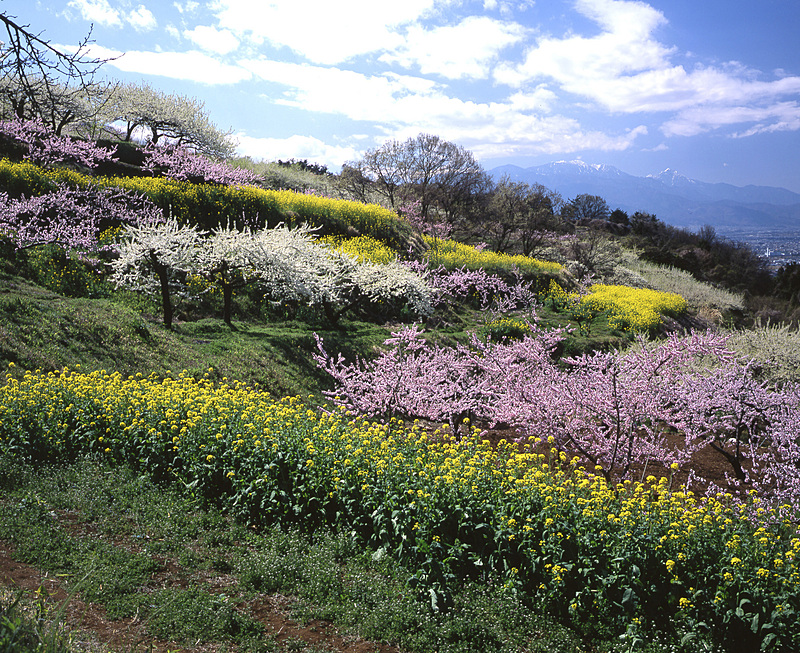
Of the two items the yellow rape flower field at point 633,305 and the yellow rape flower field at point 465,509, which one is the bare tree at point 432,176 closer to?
the yellow rape flower field at point 633,305

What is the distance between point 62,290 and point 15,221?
4.08m

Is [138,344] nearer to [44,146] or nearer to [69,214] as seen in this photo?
[69,214]

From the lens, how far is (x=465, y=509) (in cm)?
547

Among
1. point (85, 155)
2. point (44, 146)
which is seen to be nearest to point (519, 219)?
point (85, 155)

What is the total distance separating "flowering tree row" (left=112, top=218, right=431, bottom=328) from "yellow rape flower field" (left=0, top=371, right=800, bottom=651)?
6.79m

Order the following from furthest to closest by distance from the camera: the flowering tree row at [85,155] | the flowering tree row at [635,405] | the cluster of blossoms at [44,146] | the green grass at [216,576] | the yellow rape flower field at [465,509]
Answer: the flowering tree row at [85,155] < the cluster of blossoms at [44,146] < the flowering tree row at [635,405] < the yellow rape flower field at [465,509] < the green grass at [216,576]

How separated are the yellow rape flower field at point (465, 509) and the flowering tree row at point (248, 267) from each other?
267 inches

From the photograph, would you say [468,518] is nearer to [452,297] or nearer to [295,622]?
[295,622]

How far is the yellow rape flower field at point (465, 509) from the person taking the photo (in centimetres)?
467

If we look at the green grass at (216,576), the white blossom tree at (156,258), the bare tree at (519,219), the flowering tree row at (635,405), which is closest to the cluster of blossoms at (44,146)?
the white blossom tree at (156,258)

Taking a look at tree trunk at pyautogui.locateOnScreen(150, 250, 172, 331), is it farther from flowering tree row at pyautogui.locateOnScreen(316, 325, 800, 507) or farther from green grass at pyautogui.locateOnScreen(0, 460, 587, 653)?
green grass at pyautogui.locateOnScreen(0, 460, 587, 653)

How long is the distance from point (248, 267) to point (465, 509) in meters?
12.0

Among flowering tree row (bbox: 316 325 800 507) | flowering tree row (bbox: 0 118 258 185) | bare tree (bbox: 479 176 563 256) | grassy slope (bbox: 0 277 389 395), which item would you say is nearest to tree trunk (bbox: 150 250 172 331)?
grassy slope (bbox: 0 277 389 395)

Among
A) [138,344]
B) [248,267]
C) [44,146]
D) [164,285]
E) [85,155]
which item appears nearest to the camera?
[138,344]
